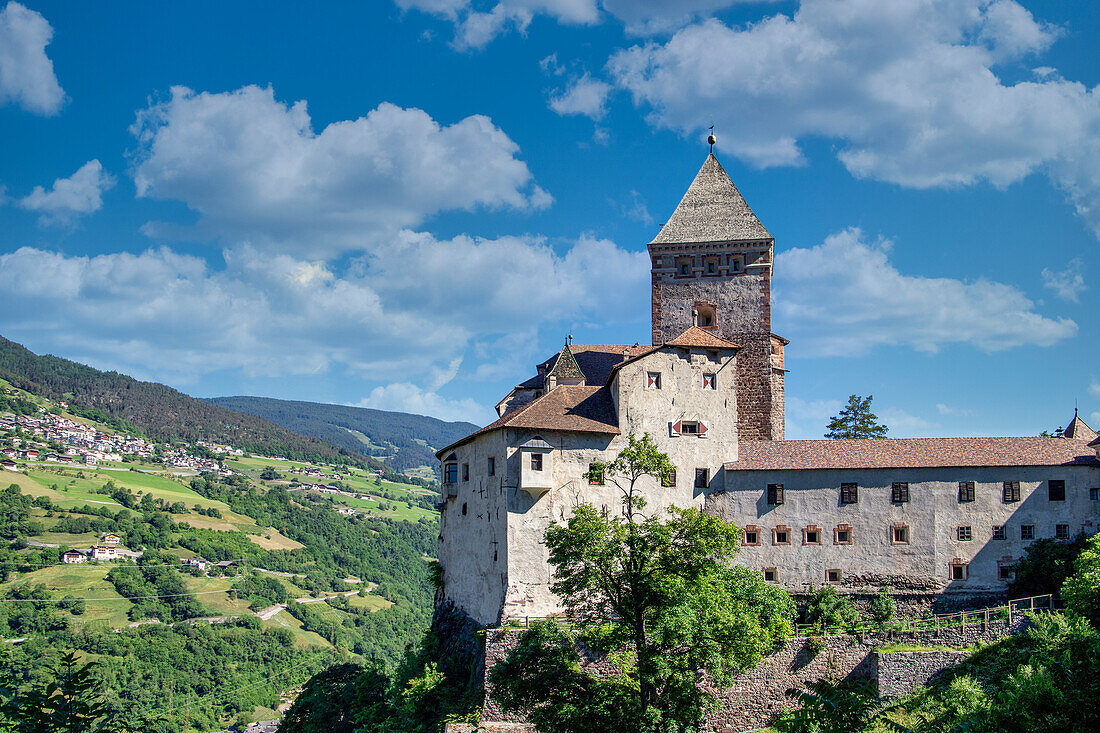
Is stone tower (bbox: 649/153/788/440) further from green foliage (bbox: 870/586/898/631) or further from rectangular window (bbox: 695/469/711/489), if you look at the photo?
green foliage (bbox: 870/586/898/631)

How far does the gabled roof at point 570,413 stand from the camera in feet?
164

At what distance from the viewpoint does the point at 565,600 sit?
142 ft

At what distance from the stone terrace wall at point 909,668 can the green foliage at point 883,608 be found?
506 cm

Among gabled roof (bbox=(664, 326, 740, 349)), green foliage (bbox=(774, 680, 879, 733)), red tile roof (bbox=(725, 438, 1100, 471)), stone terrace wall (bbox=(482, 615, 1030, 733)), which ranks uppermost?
gabled roof (bbox=(664, 326, 740, 349))

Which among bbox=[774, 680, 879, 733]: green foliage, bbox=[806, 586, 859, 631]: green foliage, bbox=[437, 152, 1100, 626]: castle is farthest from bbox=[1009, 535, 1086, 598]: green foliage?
bbox=[774, 680, 879, 733]: green foliage

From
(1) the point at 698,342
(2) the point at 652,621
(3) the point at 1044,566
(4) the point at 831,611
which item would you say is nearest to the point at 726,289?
(1) the point at 698,342

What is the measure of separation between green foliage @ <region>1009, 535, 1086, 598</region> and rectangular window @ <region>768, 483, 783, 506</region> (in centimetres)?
1228

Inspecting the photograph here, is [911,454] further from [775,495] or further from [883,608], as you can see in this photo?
[883,608]

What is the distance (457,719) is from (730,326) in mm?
27535

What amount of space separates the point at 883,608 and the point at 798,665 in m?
6.97

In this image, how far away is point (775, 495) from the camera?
5184cm

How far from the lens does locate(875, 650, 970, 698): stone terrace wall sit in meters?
44.1

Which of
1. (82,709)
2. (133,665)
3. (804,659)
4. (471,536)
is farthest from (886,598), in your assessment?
(133,665)

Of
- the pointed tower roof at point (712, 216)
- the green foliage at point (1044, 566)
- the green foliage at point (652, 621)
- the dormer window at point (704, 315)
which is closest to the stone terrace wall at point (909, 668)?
the green foliage at point (652, 621)
